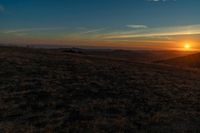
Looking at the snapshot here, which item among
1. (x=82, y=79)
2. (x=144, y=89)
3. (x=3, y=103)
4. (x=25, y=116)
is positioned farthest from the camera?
(x=82, y=79)

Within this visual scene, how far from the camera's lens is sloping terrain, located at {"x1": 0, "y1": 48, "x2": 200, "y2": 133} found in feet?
32.5

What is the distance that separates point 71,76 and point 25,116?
8.33 meters

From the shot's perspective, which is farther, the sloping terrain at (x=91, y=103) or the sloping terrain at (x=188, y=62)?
the sloping terrain at (x=188, y=62)

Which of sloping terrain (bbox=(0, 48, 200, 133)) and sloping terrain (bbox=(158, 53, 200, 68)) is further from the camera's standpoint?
sloping terrain (bbox=(158, 53, 200, 68))

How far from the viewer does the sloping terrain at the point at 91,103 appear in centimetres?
991

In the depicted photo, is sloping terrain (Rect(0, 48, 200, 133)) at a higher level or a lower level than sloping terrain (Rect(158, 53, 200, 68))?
higher

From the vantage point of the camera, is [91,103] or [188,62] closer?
[91,103]

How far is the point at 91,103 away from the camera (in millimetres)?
12711

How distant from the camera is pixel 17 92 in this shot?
13.9 metres

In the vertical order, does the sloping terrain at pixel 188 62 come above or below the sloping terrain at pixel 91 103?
below

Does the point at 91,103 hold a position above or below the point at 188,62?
above

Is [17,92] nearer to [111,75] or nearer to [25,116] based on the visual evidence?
[25,116]

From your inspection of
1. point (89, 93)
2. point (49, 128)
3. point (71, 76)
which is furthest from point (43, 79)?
point (49, 128)

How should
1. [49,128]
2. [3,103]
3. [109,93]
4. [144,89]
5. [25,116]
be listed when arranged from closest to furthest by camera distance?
[49,128] → [25,116] → [3,103] → [109,93] → [144,89]
